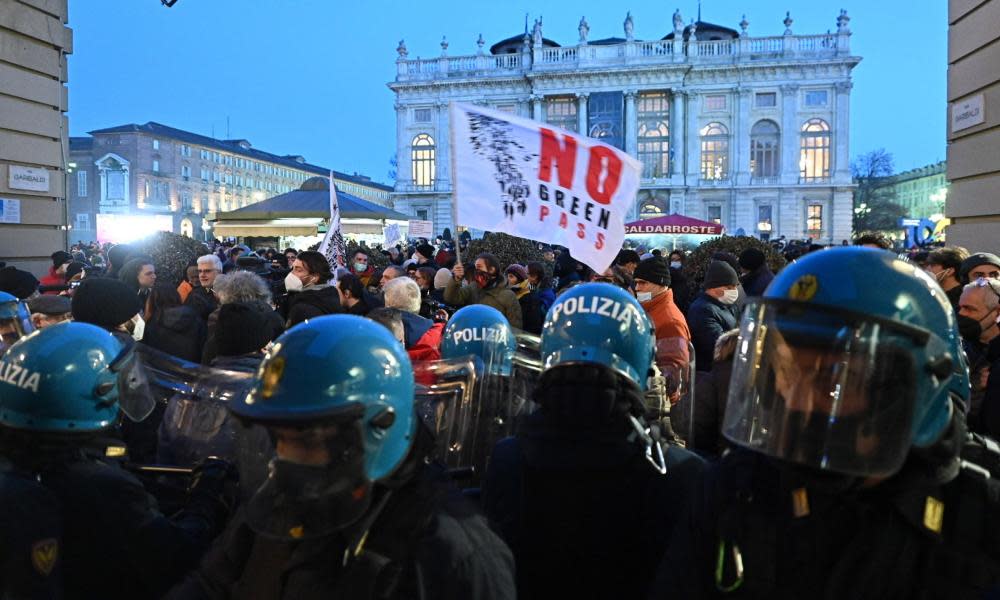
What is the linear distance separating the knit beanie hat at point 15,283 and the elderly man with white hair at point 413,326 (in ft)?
9.60

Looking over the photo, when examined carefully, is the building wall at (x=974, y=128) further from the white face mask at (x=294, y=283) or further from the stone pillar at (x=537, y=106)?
the stone pillar at (x=537, y=106)

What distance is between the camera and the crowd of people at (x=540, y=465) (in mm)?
1316

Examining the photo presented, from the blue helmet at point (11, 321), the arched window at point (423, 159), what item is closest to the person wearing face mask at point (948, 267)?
the blue helmet at point (11, 321)

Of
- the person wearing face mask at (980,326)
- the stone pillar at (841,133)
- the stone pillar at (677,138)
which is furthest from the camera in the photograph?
the stone pillar at (677,138)

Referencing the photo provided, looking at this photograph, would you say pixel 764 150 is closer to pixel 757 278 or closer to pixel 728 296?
pixel 757 278

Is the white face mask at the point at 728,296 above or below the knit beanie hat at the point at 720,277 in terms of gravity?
below

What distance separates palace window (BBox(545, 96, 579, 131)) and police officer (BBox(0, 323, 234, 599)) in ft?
173

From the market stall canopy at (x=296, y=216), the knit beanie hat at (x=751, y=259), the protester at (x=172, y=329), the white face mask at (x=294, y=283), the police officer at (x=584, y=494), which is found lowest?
the police officer at (x=584, y=494)

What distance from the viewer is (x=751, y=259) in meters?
7.22

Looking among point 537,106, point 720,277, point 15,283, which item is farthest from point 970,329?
point 537,106

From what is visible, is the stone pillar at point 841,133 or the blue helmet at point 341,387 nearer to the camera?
the blue helmet at point 341,387

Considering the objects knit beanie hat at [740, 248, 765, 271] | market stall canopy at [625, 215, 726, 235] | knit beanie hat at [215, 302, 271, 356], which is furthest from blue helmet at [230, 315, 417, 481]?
market stall canopy at [625, 215, 726, 235]

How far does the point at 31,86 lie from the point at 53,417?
8.78 m

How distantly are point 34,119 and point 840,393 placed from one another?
33.3 ft
